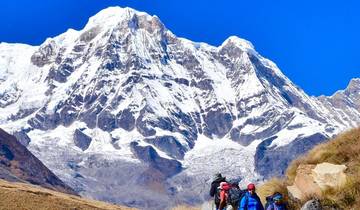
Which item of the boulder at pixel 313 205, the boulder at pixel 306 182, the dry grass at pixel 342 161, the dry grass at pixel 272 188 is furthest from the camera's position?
the dry grass at pixel 272 188

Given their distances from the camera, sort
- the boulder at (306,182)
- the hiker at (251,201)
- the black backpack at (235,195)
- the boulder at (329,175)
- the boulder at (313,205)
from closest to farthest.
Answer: the hiker at (251,201) → the boulder at (313,205) → the boulder at (329,175) → the boulder at (306,182) → the black backpack at (235,195)

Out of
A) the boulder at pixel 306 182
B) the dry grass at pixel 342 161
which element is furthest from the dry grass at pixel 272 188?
the boulder at pixel 306 182

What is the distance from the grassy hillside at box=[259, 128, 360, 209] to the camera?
26.6 meters

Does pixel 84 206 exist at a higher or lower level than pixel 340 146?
higher

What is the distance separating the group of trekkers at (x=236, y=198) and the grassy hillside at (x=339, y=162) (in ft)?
7.63

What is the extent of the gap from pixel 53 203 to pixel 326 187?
60.6m

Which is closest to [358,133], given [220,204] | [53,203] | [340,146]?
[340,146]

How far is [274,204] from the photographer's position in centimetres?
2450

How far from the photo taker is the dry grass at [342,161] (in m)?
26.6

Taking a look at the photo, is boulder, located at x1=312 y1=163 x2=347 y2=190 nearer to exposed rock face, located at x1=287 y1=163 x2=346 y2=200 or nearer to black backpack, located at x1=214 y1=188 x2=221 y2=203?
exposed rock face, located at x1=287 y1=163 x2=346 y2=200

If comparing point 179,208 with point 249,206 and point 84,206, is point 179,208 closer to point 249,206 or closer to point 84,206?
point 249,206

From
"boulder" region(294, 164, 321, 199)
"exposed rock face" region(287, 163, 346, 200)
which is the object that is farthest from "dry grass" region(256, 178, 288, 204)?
"exposed rock face" region(287, 163, 346, 200)

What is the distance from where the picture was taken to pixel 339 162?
3092 cm

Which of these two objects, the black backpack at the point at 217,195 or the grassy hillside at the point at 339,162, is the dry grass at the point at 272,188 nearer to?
the grassy hillside at the point at 339,162
